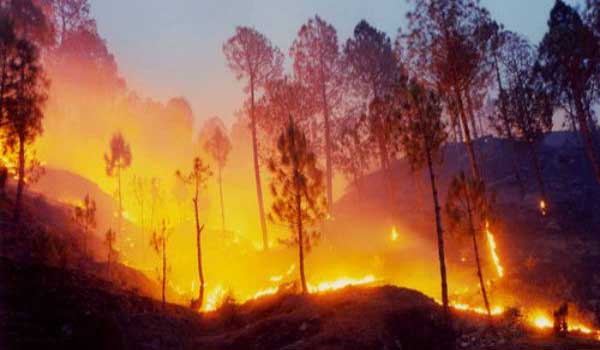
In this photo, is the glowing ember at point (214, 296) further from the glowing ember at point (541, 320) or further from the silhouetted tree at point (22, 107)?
the glowing ember at point (541, 320)

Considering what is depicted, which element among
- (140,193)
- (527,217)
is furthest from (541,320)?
(140,193)

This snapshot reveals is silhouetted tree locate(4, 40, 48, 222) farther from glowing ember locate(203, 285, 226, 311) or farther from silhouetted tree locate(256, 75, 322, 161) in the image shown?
silhouetted tree locate(256, 75, 322, 161)

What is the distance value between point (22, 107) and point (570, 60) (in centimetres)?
3471

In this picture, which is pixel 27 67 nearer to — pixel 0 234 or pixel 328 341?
pixel 0 234

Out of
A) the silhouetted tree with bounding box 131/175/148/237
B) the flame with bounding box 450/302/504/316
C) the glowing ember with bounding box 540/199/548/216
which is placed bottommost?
the flame with bounding box 450/302/504/316

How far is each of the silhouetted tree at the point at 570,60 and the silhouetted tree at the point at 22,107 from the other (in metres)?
33.0

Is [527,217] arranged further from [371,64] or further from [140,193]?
[140,193]

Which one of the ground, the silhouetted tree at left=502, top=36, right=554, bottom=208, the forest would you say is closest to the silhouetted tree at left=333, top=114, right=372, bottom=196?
the forest

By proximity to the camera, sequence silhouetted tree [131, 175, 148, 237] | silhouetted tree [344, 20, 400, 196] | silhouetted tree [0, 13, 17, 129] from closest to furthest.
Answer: silhouetted tree [0, 13, 17, 129] < silhouetted tree [344, 20, 400, 196] < silhouetted tree [131, 175, 148, 237]

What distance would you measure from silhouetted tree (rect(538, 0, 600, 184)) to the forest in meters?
0.14

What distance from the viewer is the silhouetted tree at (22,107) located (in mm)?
21125

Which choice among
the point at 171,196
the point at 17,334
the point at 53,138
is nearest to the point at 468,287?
the point at 17,334

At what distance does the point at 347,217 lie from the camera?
4353cm

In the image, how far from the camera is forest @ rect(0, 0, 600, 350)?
14172 mm
